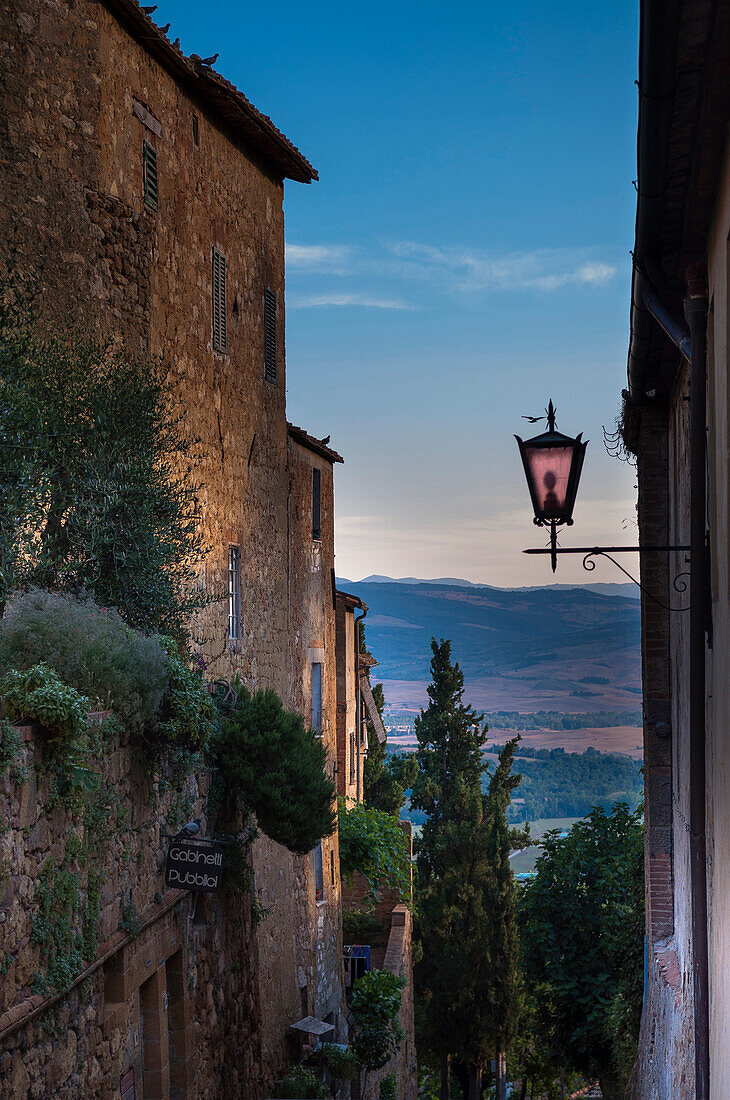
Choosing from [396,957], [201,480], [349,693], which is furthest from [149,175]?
[349,693]

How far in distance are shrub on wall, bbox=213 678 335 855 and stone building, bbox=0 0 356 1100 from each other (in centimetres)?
83

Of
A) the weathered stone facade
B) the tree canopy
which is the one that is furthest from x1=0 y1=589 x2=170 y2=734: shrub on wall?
the weathered stone facade

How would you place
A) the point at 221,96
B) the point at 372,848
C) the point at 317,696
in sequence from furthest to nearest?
the point at 372,848 < the point at 317,696 < the point at 221,96

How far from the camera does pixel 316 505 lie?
782 inches

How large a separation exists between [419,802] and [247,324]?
80.0 feet

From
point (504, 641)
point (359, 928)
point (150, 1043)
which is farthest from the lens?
→ point (504, 641)

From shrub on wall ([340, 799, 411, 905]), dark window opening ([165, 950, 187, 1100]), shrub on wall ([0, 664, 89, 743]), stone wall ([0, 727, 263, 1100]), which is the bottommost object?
shrub on wall ([340, 799, 411, 905])

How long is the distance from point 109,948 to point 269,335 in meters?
11.3

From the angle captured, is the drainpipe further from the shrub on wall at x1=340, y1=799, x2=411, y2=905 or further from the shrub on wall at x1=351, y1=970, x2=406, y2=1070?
the shrub on wall at x1=340, y1=799, x2=411, y2=905

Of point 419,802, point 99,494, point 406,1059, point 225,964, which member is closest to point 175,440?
point 99,494

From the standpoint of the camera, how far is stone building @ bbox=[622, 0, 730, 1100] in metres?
4.59

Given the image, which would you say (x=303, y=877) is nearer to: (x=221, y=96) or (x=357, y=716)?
(x=221, y=96)

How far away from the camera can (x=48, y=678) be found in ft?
21.2

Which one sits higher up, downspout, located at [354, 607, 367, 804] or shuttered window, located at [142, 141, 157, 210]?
shuttered window, located at [142, 141, 157, 210]
